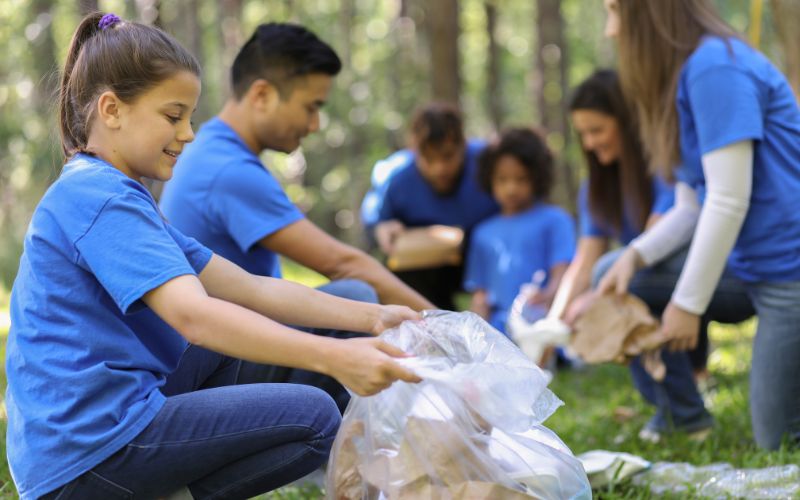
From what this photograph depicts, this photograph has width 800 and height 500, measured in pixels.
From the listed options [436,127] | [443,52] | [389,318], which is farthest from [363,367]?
[443,52]

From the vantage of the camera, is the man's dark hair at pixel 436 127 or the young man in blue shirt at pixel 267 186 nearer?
the young man in blue shirt at pixel 267 186

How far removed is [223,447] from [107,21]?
1.03 m

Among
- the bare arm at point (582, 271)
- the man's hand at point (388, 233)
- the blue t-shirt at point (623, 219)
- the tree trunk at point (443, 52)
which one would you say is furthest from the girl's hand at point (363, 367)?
the tree trunk at point (443, 52)

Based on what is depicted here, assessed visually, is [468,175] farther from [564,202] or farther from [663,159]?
[564,202]

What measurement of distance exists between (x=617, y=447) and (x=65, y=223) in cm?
225

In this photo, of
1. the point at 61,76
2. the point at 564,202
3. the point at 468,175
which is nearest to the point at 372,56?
the point at 564,202

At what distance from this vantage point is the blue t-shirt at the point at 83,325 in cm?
191

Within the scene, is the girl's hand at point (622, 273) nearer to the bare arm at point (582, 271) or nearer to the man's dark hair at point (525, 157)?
the bare arm at point (582, 271)

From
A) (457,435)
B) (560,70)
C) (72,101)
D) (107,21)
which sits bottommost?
(560,70)

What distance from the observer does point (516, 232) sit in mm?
5227

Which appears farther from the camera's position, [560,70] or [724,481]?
[560,70]

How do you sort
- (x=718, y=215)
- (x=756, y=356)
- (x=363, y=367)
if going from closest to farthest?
(x=363, y=367) < (x=718, y=215) < (x=756, y=356)

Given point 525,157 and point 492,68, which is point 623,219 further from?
point 492,68

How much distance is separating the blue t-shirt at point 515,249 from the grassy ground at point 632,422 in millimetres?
566
